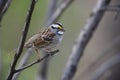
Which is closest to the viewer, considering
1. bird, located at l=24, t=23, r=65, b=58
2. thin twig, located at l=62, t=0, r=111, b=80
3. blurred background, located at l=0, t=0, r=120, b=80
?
bird, located at l=24, t=23, r=65, b=58

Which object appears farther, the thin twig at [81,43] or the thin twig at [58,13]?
the thin twig at [58,13]

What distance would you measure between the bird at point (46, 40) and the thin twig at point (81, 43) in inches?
29.0

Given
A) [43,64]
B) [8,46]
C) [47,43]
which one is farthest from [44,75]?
[8,46]

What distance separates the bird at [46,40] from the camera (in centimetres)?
257

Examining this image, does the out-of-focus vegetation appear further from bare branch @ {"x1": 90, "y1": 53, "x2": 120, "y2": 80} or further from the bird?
the bird

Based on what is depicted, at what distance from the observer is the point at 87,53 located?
5.11m

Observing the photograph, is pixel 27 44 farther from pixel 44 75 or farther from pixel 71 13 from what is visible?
pixel 71 13

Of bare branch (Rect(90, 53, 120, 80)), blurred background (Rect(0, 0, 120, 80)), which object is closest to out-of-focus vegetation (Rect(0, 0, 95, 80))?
blurred background (Rect(0, 0, 120, 80))

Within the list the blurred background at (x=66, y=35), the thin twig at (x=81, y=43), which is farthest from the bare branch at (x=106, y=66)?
the thin twig at (x=81, y=43)

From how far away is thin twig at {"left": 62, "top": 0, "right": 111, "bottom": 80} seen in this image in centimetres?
350

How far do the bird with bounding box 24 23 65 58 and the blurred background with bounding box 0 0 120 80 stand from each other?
784 mm

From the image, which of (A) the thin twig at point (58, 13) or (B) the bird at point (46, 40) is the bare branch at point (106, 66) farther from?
(B) the bird at point (46, 40)

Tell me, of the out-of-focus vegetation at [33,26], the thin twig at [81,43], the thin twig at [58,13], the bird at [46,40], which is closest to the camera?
the bird at [46,40]

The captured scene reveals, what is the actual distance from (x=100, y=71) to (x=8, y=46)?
187 cm
